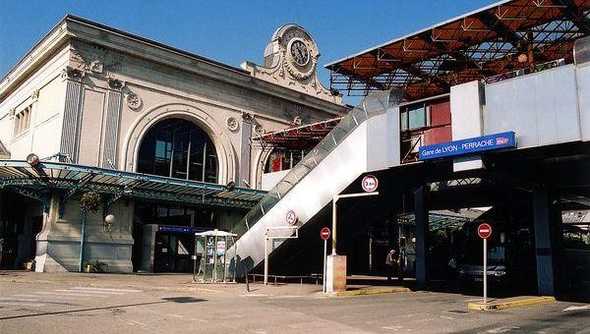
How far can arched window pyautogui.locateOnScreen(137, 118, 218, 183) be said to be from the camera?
3519 centimetres

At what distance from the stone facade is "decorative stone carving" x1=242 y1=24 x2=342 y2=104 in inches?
34.9

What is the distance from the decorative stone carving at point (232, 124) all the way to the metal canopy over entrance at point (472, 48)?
34.4 feet

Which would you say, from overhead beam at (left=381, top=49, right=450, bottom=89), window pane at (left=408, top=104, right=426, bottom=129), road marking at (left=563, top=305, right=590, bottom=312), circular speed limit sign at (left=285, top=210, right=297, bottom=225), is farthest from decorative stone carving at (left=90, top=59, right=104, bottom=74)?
road marking at (left=563, top=305, right=590, bottom=312)

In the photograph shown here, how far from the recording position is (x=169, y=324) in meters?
11.1

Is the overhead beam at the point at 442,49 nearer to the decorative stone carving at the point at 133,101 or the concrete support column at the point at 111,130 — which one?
the decorative stone carving at the point at 133,101

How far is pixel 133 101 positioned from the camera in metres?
33.9

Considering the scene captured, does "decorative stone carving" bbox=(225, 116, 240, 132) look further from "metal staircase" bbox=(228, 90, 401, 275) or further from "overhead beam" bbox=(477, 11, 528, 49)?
"overhead beam" bbox=(477, 11, 528, 49)

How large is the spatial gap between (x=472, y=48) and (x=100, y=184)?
831 inches

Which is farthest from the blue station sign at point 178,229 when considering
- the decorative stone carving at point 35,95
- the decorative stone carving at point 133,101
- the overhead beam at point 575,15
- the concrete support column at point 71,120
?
→ the overhead beam at point 575,15

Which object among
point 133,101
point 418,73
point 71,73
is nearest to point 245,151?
point 133,101

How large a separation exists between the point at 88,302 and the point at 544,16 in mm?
22062

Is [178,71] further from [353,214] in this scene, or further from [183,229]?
[353,214]

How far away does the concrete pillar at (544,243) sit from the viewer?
2061 centimetres

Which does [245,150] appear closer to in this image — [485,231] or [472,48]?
[472,48]
